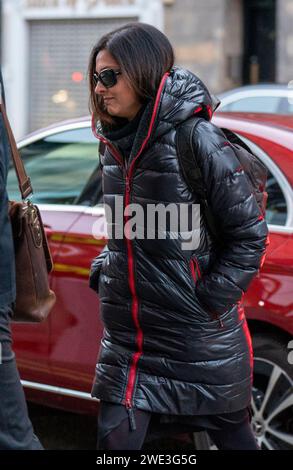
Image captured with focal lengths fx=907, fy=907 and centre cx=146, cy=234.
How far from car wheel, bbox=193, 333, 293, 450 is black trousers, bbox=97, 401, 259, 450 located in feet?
2.00

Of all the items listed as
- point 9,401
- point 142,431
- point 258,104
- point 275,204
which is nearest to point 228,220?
point 142,431

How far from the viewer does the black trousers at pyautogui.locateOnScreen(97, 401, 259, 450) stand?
9.78 feet

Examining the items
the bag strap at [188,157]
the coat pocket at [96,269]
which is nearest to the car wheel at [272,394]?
the coat pocket at [96,269]

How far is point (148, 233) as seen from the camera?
9.66 feet

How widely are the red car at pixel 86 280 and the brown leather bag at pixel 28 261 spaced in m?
1.09

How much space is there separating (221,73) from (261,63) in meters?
0.73

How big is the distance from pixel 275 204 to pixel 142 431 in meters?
A: 1.30

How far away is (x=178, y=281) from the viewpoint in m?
2.90

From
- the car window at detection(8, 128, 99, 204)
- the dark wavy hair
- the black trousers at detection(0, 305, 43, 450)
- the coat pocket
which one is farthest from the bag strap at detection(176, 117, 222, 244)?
the car window at detection(8, 128, 99, 204)

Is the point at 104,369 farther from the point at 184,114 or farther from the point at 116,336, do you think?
the point at 184,114

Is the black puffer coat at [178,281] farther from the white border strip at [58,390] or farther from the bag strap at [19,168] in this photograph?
the white border strip at [58,390]

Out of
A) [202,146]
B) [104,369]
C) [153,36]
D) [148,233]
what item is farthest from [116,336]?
[153,36]

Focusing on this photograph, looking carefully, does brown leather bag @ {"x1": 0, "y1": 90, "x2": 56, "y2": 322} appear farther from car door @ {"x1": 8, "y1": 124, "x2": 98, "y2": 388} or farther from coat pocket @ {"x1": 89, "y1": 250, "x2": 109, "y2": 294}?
car door @ {"x1": 8, "y1": 124, "x2": 98, "y2": 388}

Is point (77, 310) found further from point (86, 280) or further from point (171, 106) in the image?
point (171, 106)
